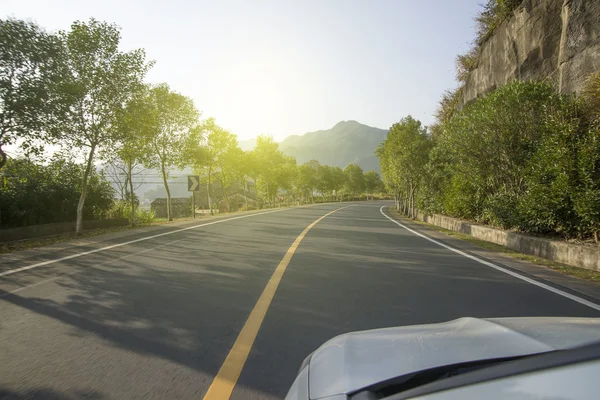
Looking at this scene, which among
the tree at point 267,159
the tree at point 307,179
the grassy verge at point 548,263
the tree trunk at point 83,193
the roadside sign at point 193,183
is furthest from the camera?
the tree at point 307,179

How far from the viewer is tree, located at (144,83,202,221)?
90.6ft

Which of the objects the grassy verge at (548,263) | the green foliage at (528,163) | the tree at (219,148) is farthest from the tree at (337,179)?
the grassy verge at (548,263)

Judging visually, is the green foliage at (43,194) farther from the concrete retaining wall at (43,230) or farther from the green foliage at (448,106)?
the green foliage at (448,106)

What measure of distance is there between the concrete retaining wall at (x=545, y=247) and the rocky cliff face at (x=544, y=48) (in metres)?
5.53

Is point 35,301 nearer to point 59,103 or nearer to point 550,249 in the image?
point 550,249

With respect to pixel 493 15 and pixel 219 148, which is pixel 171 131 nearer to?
pixel 219 148

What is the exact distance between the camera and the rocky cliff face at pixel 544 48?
1338 centimetres

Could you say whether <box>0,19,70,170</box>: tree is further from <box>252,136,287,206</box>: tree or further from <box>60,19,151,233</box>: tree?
<box>252,136,287,206</box>: tree

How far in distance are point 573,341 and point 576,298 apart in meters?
4.87

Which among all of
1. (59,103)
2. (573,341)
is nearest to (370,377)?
(573,341)

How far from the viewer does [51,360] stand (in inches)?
133

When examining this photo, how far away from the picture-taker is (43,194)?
611 inches

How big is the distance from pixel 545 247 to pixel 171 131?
24.5m

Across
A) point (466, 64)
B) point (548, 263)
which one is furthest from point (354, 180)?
point (548, 263)
